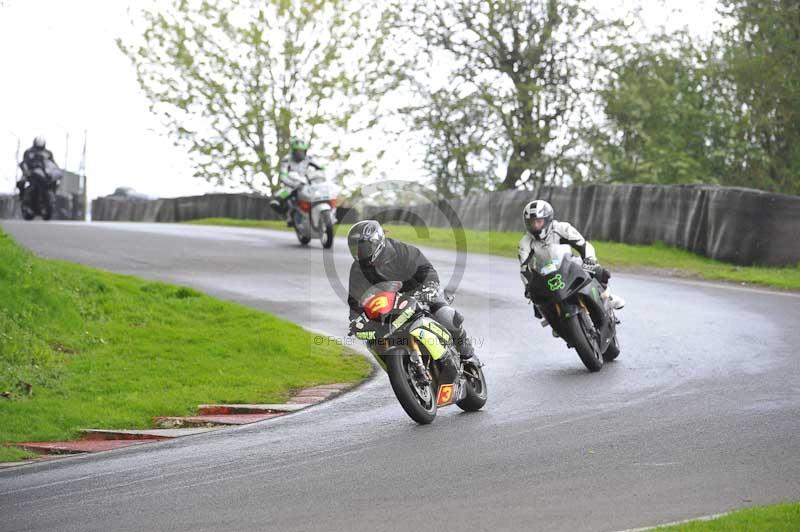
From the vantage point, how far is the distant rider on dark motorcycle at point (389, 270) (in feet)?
31.8

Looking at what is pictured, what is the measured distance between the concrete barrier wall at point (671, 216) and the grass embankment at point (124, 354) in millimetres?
9300

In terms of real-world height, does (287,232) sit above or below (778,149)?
below

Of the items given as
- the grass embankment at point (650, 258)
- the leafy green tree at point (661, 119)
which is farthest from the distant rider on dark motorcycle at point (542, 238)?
the leafy green tree at point (661, 119)

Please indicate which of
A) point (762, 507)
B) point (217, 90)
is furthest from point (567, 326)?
point (217, 90)

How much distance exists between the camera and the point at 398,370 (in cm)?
948

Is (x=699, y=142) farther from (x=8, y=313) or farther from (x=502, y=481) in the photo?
(x=502, y=481)

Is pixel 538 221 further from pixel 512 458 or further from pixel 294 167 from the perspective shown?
pixel 294 167

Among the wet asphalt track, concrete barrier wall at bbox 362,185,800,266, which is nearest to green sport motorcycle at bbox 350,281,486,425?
the wet asphalt track

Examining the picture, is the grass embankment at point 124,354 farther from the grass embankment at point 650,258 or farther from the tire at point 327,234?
the tire at point 327,234

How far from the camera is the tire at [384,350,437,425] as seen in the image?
31.1 feet

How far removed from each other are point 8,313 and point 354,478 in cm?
712

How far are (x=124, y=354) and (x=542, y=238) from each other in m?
4.52

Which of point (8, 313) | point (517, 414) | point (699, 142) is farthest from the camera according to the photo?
point (699, 142)

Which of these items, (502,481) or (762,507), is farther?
(502,481)
